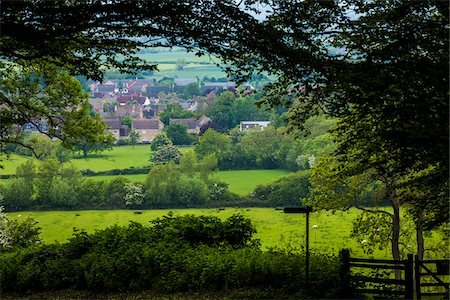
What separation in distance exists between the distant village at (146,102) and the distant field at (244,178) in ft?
45.9

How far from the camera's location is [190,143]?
2884 inches

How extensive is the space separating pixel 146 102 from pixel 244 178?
168 ft

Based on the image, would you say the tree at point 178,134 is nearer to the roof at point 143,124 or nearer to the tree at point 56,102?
the roof at point 143,124

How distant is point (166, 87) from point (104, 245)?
4196 inches

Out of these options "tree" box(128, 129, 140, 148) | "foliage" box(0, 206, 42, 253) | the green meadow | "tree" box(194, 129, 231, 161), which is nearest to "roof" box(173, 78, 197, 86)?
"tree" box(128, 129, 140, 148)

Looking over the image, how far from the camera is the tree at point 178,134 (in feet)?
239

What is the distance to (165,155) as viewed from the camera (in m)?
63.8

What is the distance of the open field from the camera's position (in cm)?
3469

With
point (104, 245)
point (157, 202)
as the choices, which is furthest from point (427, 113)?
point (157, 202)

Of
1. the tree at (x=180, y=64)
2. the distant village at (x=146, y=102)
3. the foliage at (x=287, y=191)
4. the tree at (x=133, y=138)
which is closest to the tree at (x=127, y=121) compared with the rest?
the distant village at (x=146, y=102)

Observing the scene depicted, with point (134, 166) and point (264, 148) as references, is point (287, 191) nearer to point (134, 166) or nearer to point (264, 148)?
point (264, 148)

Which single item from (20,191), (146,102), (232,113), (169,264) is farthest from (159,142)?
(169,264)

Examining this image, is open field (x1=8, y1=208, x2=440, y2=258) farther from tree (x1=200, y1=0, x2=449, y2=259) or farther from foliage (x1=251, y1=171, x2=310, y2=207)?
tree (x1=200, y1=0, x2=449, y2=259)

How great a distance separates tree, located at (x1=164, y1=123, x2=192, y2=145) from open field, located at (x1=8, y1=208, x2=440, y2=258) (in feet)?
72.9
